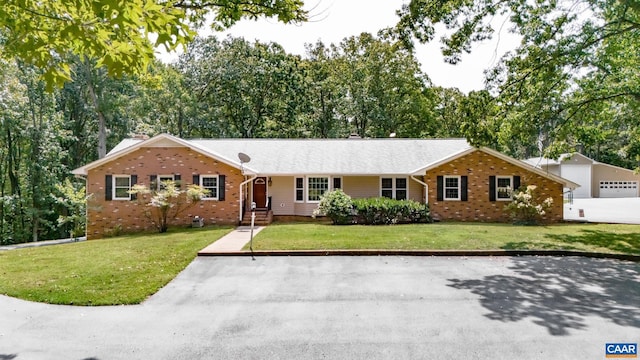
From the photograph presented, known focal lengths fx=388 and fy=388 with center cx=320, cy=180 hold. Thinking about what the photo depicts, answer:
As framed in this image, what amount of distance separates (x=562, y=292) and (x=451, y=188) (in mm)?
12257

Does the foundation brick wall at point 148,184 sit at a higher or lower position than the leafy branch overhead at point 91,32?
lower

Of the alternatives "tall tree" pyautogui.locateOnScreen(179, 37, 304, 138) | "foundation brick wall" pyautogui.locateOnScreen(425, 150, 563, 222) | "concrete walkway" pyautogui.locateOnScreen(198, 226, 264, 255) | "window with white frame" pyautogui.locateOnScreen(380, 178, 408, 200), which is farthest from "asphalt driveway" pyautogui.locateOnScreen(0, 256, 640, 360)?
"tall tree" pyautogui.locateOnScreen(179, 37, 304, 138)

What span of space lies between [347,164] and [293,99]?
16.3 metres

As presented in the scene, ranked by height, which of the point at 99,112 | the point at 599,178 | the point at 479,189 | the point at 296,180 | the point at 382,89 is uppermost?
the point at 382,89

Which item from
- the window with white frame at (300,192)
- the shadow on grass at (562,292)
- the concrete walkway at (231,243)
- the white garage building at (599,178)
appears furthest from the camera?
the white garage building at (599,178)

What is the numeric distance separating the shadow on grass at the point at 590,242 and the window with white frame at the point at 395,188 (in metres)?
7.59

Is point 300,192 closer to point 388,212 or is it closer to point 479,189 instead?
point 388,212

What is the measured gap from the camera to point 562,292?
295 inches

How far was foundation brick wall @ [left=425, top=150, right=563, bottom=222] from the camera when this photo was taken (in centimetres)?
1922

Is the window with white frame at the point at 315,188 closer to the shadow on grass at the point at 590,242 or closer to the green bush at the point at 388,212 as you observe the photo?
the green bush at the point at 388,212

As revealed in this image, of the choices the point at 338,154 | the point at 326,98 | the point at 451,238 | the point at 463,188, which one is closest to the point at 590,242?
the point at 451,238

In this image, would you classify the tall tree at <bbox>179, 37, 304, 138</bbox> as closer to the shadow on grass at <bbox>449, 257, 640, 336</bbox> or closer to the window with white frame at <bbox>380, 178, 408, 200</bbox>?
the window with white frame at <bbox>380, 178, 408, 200</bbox>

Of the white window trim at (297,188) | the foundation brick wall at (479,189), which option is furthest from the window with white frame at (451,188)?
the white window trim at (297,188)

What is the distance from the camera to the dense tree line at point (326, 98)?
535 inches
